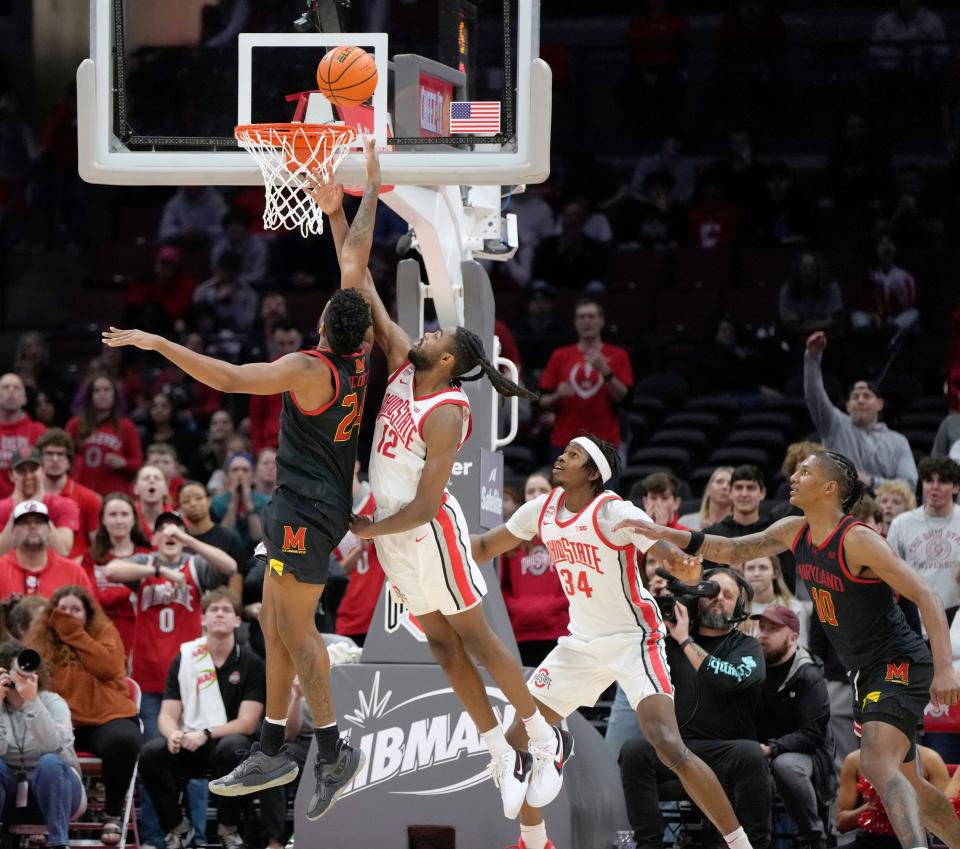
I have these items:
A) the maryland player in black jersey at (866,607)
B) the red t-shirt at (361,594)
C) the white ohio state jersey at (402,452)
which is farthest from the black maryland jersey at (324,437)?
the red t-shirt at (361,594)

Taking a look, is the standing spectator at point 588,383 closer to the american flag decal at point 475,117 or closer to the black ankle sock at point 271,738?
the american flag decal at point 475,117

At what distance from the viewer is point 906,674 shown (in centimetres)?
831

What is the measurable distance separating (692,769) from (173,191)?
1098 centimetres

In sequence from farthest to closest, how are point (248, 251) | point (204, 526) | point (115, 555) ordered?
point (248, 251)
point (204, 526)
point (115, 555)

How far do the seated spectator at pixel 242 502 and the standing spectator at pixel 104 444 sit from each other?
3.27 feet

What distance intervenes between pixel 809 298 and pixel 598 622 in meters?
6.62

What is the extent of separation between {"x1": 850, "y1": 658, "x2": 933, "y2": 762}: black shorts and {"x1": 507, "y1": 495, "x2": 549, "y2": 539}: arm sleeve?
175 cm

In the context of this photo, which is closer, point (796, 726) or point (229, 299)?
point (796, 726)

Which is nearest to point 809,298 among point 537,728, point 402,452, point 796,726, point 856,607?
point 796,726

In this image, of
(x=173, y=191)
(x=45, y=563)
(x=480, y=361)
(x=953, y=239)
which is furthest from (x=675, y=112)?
(x=480, y=361)

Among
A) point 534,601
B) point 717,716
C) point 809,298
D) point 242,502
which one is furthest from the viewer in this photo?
point 809,298

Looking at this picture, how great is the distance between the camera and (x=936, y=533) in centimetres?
1088

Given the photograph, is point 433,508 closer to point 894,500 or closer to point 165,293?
point 894,500

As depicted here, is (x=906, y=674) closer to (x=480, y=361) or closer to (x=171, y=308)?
(x=480, y=361)
